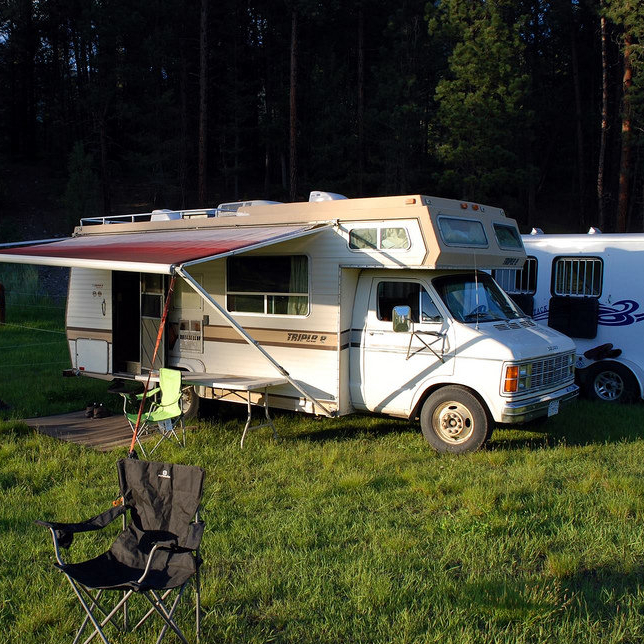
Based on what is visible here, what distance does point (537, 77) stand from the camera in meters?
27.6

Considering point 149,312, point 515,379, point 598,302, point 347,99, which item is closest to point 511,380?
point 515,379

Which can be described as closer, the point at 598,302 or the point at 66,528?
the point at 66,528

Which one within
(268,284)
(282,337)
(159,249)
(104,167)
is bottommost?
(282,337)

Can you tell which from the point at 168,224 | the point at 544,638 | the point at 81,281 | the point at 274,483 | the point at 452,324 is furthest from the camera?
the point at 81,281

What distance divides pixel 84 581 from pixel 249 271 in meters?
5.54

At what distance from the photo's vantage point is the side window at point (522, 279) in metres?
11.0

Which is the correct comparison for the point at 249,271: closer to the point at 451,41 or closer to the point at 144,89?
the point at 451,41

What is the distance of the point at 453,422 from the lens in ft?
23.9

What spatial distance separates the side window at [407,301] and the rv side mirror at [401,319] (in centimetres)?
19

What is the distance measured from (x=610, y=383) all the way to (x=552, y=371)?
3.15m

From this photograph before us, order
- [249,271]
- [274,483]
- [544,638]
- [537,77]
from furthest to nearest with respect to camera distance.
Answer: [537,77] < [249,271] < [274,483] < [544,638]

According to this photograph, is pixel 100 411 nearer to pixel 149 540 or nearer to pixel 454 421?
pixel 454 421

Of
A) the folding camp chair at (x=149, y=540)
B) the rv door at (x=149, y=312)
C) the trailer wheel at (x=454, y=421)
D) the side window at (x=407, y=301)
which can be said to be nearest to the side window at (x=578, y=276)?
the side window at (x=407, y=301)

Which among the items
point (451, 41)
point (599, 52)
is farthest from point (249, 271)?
point (599, 52)
